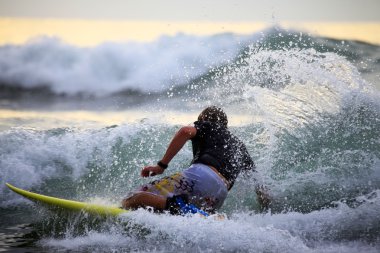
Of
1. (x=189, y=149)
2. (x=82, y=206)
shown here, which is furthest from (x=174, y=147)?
(x=189, y=149)

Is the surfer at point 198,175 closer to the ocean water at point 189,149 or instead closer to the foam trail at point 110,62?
the ocean water at point 189,149

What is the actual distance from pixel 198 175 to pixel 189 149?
3.30 m

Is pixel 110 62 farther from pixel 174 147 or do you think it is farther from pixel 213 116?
pixel 174 147

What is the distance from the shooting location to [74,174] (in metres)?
8.16

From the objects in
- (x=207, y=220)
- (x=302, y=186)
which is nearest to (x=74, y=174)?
(x=302, y=186)

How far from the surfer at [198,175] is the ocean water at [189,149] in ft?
0.80

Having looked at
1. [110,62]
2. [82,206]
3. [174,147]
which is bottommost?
[82,206]

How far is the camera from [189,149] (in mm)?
8469

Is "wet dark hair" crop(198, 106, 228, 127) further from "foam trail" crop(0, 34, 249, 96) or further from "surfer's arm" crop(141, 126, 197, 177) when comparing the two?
"foam trail" crop(0, 34, 249, 96)

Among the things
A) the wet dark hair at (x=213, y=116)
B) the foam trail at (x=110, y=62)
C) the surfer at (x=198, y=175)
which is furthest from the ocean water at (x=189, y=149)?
the wet dark hair at (x=213, y=116)

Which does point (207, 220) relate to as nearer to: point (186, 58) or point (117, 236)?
point (117, 236)

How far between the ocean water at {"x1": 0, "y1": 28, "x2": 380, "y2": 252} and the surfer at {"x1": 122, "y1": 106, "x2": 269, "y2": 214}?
244mm

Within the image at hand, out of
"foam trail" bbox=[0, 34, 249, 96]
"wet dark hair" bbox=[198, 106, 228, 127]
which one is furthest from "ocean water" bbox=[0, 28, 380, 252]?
"wet dark hair" bbox=[198, 106, 228, 127]

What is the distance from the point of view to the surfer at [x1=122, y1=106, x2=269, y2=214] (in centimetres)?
515
